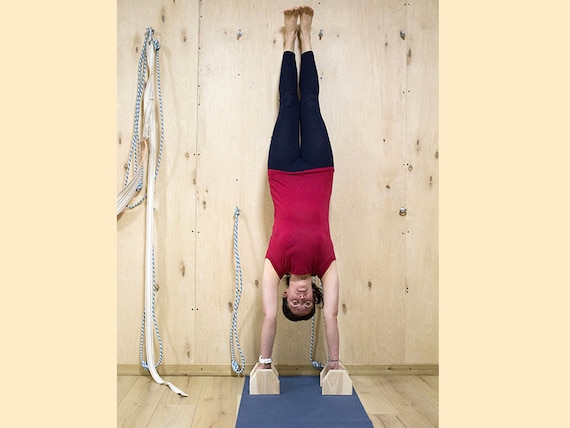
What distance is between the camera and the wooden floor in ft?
7.47

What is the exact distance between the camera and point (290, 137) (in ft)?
9.34

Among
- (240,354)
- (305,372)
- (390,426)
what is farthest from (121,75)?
(390,426)

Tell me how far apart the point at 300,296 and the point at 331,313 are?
19cm

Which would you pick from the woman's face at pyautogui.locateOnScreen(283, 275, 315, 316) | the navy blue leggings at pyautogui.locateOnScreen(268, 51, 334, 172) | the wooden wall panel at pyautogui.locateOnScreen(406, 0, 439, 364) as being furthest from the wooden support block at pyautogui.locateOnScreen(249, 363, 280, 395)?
the navy blue leggings at pyautogui.locateOnScreen(268, 51, 334, 172)

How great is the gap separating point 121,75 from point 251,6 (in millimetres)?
893

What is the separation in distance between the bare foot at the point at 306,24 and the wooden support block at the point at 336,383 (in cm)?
184

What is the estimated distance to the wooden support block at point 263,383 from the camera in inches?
103

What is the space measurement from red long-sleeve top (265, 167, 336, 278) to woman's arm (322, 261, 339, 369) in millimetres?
54

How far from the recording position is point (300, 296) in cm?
273

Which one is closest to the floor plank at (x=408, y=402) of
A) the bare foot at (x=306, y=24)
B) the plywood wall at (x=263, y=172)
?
the plywood wall at (x=263, y=172)

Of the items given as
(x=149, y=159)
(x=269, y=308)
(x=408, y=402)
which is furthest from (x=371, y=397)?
(x=149, y=159)

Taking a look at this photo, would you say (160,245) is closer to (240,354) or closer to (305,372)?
(240,354)

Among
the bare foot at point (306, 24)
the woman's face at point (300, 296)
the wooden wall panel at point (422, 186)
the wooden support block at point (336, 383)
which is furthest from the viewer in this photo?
the wooden wall panel at point (422, 186)

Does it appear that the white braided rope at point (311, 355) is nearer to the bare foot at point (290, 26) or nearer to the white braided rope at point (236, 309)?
the white braided rope at point (236, 309)
